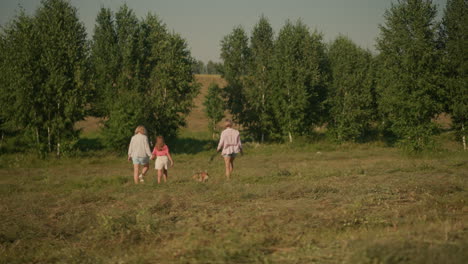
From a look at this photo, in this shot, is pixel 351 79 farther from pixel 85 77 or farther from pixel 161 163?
pixel 161 163

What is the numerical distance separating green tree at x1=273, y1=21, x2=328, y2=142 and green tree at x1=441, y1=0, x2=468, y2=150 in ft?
36.4

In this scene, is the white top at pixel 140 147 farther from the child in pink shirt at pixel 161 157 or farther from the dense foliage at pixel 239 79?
the dense foliage at pixel 239 79

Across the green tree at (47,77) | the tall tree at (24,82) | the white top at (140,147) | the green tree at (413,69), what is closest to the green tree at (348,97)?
the green tree at (413,69)

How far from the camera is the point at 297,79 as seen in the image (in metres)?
34.7

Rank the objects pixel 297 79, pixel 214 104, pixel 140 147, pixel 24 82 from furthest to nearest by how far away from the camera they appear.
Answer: pixel 214 104 < pixel 297 79 < pixel 24 82 < pixel 140 147

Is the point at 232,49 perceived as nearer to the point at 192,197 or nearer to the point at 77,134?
the point at 77,134

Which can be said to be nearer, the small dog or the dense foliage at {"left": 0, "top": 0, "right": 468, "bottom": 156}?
the small dog

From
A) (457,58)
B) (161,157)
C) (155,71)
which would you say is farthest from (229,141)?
(155,71)

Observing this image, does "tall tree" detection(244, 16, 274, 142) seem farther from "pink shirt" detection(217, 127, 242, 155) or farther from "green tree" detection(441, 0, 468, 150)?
"pink shirt" detection(217, 127, 242, 155)

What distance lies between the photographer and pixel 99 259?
18.4ft

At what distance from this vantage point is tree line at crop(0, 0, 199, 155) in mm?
25234

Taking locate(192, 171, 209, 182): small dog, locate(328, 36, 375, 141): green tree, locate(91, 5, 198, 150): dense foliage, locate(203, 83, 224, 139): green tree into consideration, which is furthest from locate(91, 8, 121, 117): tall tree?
locate(192, 171, 209, 182): small dog

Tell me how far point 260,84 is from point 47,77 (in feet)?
60.5

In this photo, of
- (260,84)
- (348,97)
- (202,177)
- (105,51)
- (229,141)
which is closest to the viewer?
(202,177)
